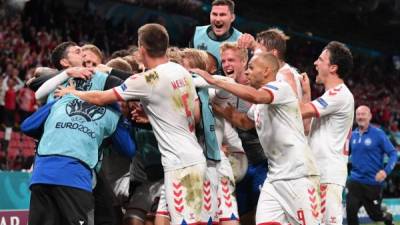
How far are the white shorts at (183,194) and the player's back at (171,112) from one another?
2.8 inches

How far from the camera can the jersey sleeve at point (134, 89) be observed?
5609mm

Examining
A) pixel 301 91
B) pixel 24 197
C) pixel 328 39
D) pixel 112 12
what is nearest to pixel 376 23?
pixel 328 39

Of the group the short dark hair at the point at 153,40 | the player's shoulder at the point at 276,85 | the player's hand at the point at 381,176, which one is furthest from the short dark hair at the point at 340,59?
the player's hand at the point at 381,176

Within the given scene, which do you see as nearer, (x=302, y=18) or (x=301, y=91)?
(x=301, y=91)

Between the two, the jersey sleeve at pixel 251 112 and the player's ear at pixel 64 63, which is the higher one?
the player's ear at pixel 64 63

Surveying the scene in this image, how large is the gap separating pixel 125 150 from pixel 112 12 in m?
19.2

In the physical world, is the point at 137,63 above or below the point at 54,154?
above

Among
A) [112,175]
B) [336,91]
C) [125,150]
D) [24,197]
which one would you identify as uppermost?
[336,91]

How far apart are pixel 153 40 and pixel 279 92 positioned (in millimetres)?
1130

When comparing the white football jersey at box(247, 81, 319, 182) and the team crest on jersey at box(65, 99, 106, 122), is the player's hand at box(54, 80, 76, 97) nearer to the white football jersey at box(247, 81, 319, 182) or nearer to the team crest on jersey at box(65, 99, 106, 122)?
the team crest on jersey at box(65, 99, 106, 122)

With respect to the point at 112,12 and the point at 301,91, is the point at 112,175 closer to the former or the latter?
the point at 301,91

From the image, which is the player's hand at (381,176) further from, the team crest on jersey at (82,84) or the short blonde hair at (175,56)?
the team crest on jersey at (82,84)

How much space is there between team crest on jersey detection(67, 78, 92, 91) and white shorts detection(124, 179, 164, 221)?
1195mm

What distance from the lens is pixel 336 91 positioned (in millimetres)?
6660
